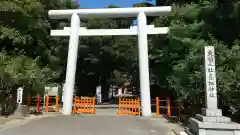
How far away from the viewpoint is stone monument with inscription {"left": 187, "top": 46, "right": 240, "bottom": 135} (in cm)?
782

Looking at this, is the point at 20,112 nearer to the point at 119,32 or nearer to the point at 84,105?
the point at 84,105

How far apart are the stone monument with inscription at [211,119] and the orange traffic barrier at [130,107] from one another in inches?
307

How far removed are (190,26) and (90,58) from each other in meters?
14.5

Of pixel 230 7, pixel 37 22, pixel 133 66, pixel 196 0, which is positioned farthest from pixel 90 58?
pixel 230 7

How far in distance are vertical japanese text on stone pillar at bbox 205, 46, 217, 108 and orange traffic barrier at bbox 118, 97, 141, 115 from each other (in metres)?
8.11

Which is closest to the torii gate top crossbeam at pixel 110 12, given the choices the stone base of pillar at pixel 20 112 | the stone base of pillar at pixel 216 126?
the stone base of pillar at pixel 20 112

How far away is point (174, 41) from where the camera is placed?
50.5 ft

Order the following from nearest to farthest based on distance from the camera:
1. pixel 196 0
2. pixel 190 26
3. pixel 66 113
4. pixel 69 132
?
pixel 69 132 < pixel 190 26 < pixel 66 113 < pixel 196 0

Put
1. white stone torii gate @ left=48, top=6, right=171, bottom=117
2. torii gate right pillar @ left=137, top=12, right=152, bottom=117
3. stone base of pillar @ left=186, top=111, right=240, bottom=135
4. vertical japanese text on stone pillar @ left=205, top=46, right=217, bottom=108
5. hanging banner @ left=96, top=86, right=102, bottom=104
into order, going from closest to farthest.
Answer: stone base of pillar @ left=186, top=111, right=240, bottom=135, vertical japanese text on stone pillar @ left=205, top=46, right=217, bottom=108, torii gate right pillar @ left=137, top=12, right=152, bottom=117, white stone torii gate @ left=48, top=6, right=171, bottom=117, hanging banner @ left=96, top=86, right=102, bottom=104

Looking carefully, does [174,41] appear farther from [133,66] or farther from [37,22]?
[133,66]

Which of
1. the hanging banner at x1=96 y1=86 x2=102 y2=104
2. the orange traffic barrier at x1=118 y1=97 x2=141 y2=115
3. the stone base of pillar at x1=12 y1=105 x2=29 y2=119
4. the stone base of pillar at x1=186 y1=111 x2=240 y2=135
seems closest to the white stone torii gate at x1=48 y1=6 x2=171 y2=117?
the orange traffic barrier at x1=118 y1=97 x2=141 y2=115

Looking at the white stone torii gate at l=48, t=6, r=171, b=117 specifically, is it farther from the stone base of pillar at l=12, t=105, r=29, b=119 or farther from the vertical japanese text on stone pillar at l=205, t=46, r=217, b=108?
the vertical japanese text on stone pillar at l=205, t=46, r=217, b=108

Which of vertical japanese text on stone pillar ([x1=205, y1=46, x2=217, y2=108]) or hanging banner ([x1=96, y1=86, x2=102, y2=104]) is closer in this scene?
vertical japanese text on stone pillar ([x1=205, y1=46, x2=217, y2=108])

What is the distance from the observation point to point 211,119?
26.3ft
